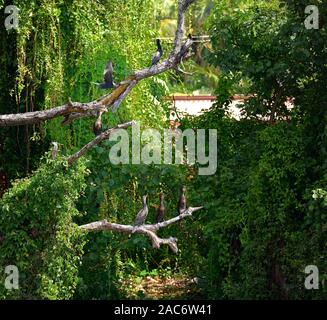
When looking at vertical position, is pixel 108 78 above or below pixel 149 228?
above

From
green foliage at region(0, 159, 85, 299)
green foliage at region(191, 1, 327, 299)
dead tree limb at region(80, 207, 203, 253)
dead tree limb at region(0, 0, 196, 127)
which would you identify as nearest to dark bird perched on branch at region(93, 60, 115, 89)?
dead tree limb at region(0, 0, 196, 127)

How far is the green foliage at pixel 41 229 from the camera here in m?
6.69

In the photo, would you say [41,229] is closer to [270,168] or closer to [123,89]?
[123,89]

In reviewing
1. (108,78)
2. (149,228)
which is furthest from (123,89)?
(149,228)

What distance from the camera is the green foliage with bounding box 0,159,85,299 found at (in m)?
6.69

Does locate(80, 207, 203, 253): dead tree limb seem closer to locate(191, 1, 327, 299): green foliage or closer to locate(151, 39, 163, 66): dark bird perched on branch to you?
locate(191, 1, 327, 299): green foliage

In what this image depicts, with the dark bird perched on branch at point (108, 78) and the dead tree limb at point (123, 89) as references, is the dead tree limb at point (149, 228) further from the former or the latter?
the dark bird perched on branch at point (108, 78)

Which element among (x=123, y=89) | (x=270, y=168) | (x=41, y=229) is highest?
(x=123, y=89)

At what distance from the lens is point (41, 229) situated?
6805 mm

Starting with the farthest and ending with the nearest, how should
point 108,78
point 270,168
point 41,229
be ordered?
1. point 270,168
2. point 41,229
3. point 108,78

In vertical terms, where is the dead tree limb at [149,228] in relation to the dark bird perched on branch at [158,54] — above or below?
below

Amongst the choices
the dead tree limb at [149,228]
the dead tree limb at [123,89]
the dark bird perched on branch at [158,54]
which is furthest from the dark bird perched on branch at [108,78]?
the dead tree limb at [149,228]

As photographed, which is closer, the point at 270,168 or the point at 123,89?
the point at 123,89

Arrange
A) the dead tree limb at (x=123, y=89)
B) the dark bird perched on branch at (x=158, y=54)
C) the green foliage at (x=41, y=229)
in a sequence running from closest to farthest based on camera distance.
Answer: the dark bird perched on branch at (x=158, y=54) < the dead tree limb at (x=123, y=89) < the green foliage at (x=41, y=229)
